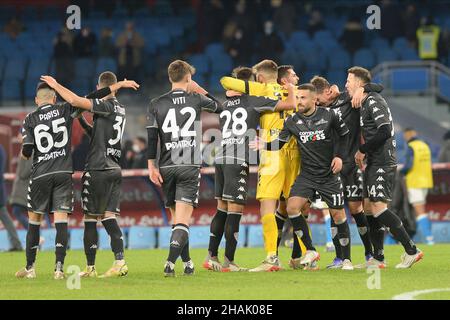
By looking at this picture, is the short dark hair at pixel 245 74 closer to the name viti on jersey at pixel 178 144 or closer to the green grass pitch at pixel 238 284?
the name viti on jersey at pixel 178 144

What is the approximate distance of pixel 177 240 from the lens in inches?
434

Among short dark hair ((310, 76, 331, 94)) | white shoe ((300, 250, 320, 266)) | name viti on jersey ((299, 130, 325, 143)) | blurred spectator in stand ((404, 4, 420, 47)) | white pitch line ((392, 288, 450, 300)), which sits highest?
blurred spectator in stand ((404, 4, 420, 47))

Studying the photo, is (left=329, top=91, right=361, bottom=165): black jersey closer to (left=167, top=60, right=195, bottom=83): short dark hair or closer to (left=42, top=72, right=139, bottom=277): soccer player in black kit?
(left=167, top=60, right=195, bottom=83): short dark hair

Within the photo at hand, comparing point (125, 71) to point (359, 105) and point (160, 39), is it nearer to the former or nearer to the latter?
point (160, 39)

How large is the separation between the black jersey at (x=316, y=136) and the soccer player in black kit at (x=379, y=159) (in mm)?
351

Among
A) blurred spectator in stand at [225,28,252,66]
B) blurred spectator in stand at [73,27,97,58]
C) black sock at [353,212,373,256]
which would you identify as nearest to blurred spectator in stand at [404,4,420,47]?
blurred spectator in stand at [225,28,252,66]

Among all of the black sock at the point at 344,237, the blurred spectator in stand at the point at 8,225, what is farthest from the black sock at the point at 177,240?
the blurred spectator in stand at the point at 8,225

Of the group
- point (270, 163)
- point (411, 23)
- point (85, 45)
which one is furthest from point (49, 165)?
point (411, 23)

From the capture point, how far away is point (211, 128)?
22.5 meters

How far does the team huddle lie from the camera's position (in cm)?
1135

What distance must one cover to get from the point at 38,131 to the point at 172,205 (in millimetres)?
1725

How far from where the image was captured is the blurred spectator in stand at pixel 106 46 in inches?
1086

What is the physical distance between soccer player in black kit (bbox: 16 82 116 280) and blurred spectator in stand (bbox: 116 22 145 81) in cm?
1427
